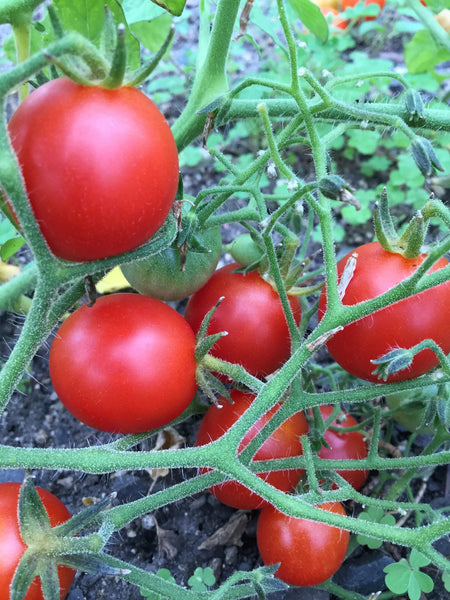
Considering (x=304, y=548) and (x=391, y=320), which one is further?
(x=304, y=548)

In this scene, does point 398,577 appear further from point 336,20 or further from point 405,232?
point 336,20

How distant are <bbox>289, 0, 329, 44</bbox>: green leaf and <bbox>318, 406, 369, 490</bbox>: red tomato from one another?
0.84m

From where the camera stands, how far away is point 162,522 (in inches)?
51.9

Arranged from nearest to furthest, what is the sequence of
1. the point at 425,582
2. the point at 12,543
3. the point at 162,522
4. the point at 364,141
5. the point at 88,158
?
the point at 88,158
the point at 12,543
the point at 425,582
the point at 162,522
the point at 364,141

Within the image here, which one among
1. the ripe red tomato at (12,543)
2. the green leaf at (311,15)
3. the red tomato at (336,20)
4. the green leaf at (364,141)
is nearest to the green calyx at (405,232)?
the green leaf at (311,15)

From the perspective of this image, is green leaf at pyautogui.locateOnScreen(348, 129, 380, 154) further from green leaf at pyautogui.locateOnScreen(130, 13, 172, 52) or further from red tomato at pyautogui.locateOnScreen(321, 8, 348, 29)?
green leaf at pyautogui.locateOnScreen(130, 13, 172, 52)

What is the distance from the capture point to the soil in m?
1.21

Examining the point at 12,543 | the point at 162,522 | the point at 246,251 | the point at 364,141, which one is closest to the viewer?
the point at 12,543

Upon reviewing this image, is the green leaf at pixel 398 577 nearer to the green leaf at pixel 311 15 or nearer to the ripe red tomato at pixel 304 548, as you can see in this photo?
the ripe red tomato at pixel 304 548

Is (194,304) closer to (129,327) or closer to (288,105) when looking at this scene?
(129,327)

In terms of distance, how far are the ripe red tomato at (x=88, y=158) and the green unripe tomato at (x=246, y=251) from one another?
446 millimetres

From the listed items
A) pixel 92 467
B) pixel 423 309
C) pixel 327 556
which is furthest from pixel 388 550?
pixel 92 467

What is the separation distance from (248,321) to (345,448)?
1.19ft

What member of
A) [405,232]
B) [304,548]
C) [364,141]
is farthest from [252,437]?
[364,141]
